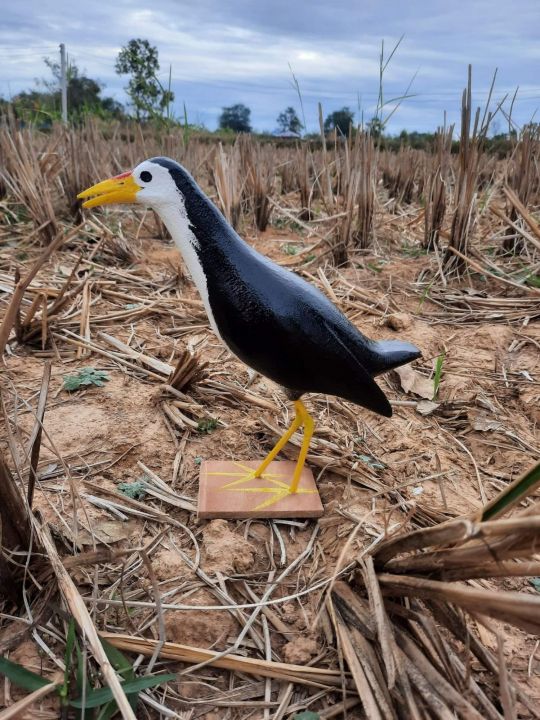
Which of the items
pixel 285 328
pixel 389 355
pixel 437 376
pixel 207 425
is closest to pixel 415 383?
pixel 437 376

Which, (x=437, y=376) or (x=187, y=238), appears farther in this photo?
(x=437, y=376)

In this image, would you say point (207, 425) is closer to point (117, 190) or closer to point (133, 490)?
point (133, 490)

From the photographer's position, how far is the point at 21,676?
105cm

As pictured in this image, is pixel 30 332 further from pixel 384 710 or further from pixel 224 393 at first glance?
pixel 384 710

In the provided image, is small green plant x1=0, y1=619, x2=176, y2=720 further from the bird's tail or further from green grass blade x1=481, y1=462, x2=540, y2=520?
the bird's tail

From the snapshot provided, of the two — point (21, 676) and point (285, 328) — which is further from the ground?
point (285, 328)

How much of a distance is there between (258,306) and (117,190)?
23.9 inches

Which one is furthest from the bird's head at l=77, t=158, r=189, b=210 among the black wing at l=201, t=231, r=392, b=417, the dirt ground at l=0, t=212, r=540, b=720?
the dirt ground at l=0, t=212, r=540, b=720

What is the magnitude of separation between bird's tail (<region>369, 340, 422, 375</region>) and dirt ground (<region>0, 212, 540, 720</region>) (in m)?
0.36

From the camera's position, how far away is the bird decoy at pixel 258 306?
1470mm

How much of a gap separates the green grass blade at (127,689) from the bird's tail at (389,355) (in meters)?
0.99

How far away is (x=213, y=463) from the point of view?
6.03 ft

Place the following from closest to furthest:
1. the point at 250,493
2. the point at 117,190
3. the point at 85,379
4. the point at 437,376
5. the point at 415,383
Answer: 1. the point at 117,190
2. the point at 250,493
3. the point at 85,379
4. the point at 437,376
5. the point at 415,383

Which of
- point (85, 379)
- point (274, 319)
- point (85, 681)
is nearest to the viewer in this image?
point (85, 681)
